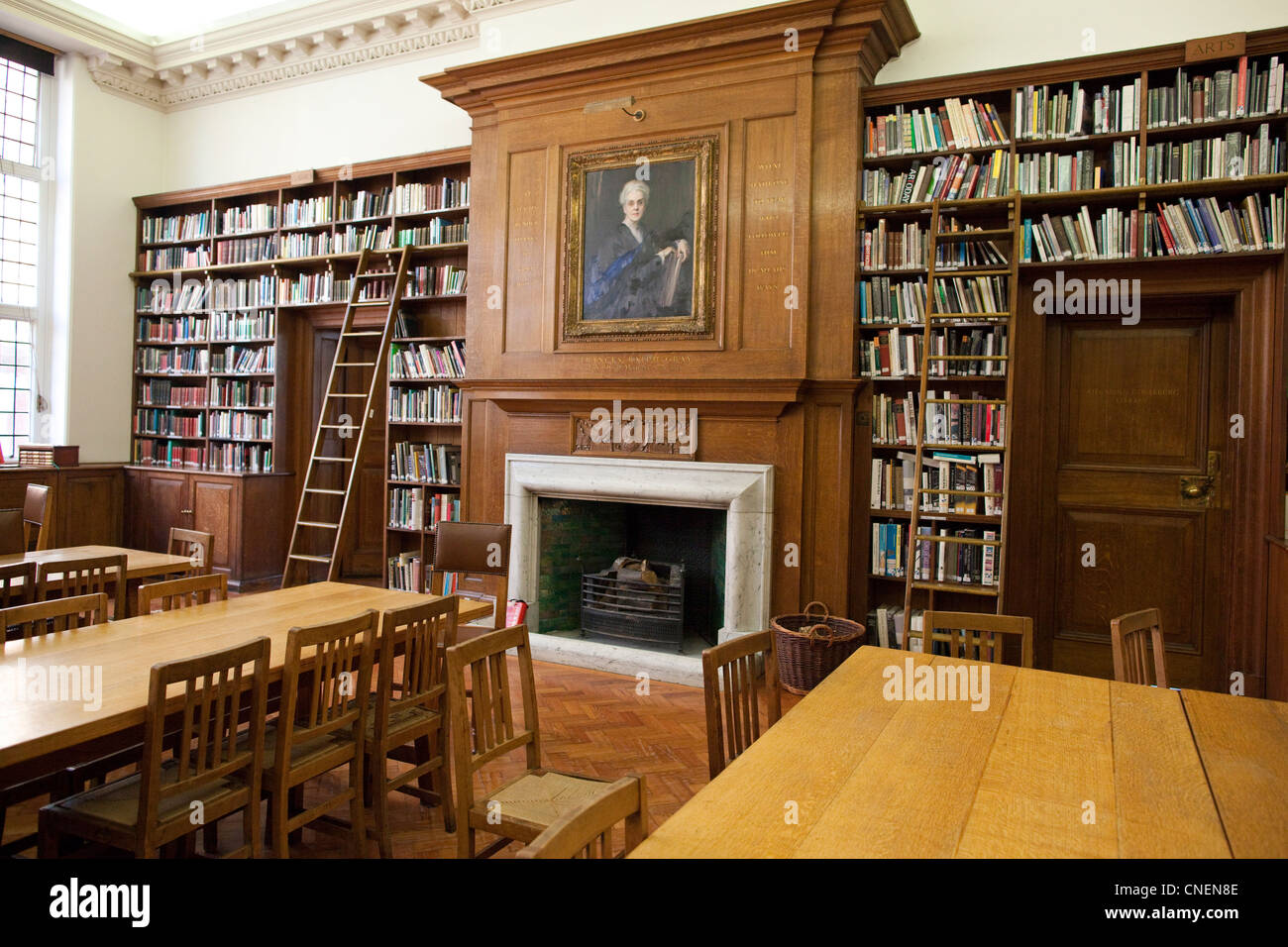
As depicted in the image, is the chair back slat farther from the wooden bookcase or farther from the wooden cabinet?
the wooden cabinet

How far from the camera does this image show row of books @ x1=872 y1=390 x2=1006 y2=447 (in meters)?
4.45

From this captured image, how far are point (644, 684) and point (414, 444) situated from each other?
280 centimetres

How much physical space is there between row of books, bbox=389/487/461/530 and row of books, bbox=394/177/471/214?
7.23 feet

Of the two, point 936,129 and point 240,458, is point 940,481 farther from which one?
point 240,458

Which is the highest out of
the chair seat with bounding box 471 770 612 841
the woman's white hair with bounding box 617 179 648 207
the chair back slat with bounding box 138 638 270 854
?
the woman's white hair with bounding box 617 179 648 207

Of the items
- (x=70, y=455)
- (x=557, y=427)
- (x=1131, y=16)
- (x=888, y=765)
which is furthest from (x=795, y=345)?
(x=70, y=455)

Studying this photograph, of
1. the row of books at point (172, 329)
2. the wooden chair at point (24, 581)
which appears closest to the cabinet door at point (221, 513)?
the row of books at point (172, 329)

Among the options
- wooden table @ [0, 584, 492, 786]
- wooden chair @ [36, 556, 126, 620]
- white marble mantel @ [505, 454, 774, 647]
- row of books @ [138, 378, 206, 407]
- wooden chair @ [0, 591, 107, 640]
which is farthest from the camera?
row of books @ [138, 378, 206, 407]

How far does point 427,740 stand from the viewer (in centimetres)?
307

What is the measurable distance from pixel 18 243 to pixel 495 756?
794 cm

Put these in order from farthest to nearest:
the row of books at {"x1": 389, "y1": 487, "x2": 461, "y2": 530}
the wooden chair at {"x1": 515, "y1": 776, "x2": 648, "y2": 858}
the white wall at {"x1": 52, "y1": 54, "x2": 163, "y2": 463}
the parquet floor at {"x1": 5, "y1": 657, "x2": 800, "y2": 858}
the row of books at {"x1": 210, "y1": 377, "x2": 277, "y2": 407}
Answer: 1. the white wall at {"x1": 52, "y1": 54, "x2": 163, "y2": 463}
2. the row of books at {"x1": 210, "y1": 377, "x2": 277, "y2": 407}
3. the row of books at {"x1": 389, "y1": 487, "x2": 461, "y2": 530}
4. the parquet floor at {"x1": 5, "y1": 657, "x2": 800, "y2": 858}
5. the wooden chair at {"x1": 515, "y1": 776, "x2": 648, "y2": 858}

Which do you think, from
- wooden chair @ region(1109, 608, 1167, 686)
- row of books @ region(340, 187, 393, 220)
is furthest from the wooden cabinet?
wooden chair @ region(1109, 608, 1167, 686)

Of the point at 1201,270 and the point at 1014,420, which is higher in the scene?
the point at 1201,270
